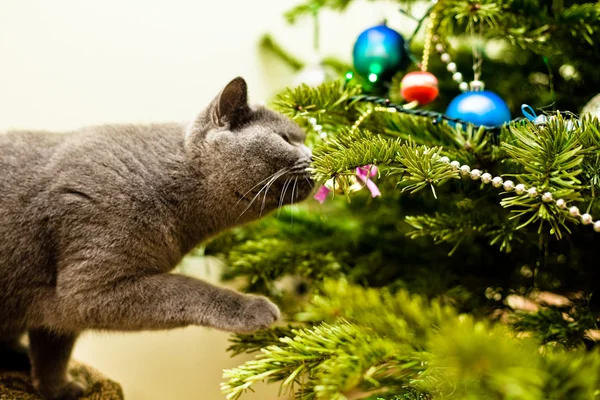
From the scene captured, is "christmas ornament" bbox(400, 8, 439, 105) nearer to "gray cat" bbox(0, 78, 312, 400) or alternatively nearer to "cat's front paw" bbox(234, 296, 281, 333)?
"gray cat" bbox(0, 78, 312, 400)

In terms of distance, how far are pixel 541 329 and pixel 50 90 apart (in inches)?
34.5

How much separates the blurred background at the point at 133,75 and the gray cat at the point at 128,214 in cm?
23

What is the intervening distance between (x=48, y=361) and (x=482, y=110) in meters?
0.65

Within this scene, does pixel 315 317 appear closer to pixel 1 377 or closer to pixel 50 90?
pixel 1 377

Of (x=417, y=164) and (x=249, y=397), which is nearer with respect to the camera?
(x=417, y=164)

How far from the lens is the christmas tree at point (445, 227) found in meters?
0.35

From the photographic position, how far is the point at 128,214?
57 cm

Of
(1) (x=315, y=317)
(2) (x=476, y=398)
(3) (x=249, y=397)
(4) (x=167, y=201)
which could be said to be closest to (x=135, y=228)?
(4) (x=167, y=201)

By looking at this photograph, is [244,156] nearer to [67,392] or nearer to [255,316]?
[255,316]

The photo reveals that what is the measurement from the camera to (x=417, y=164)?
422 mm

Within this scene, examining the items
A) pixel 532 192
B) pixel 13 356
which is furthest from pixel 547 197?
pixel 13 356

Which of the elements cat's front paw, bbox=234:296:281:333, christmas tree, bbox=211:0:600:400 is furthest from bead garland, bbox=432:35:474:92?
cat's front paw, bbox=234:296:281:333

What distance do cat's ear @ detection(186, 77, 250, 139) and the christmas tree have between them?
0.18ft

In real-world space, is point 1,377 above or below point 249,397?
above
